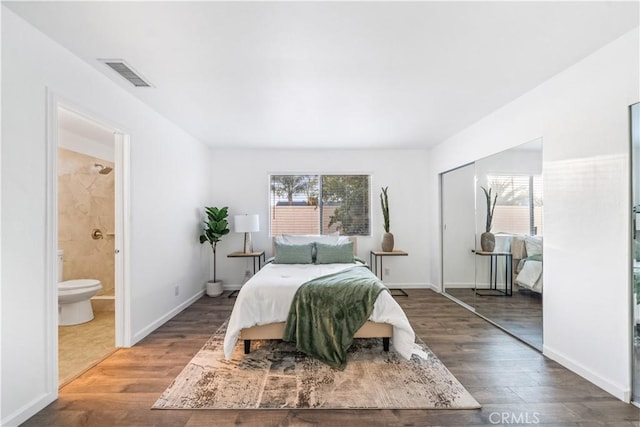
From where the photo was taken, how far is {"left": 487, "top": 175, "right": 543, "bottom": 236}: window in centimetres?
280

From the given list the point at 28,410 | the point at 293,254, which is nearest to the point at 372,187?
the point at 293,254

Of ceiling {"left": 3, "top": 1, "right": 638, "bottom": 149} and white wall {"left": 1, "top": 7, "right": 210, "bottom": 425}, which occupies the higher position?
ceiling {"left": 3, "top": 1, "right": 638, "bottom": 149}

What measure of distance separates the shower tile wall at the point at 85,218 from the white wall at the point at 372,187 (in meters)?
1.56

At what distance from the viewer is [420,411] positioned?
76.1 inches

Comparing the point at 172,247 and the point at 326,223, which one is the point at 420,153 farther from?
the point at 172,247

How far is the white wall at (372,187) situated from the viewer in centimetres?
525

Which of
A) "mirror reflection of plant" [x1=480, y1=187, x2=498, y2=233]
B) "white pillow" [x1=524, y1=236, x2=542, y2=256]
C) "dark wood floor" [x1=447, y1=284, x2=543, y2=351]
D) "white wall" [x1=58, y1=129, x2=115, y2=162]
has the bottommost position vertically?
"dark wood floor" [x1=447, y1=284, x2=543, y2=351]

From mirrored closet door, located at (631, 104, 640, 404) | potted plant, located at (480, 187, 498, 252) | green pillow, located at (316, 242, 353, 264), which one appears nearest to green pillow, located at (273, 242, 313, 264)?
green pillow, located at (316, 242, 353, 264)

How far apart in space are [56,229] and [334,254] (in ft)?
9.55

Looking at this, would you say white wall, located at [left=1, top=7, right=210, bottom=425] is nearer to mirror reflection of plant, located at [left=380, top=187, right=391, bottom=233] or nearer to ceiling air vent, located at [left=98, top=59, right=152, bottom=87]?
ceiling air vent, located at [left=98, top=59, right=152, bottom=87]

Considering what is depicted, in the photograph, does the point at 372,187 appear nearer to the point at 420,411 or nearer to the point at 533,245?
the point at 533,245

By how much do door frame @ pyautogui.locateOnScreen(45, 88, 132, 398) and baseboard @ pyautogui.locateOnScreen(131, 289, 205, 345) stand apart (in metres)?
0.13

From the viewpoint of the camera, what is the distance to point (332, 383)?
88.1 inches
